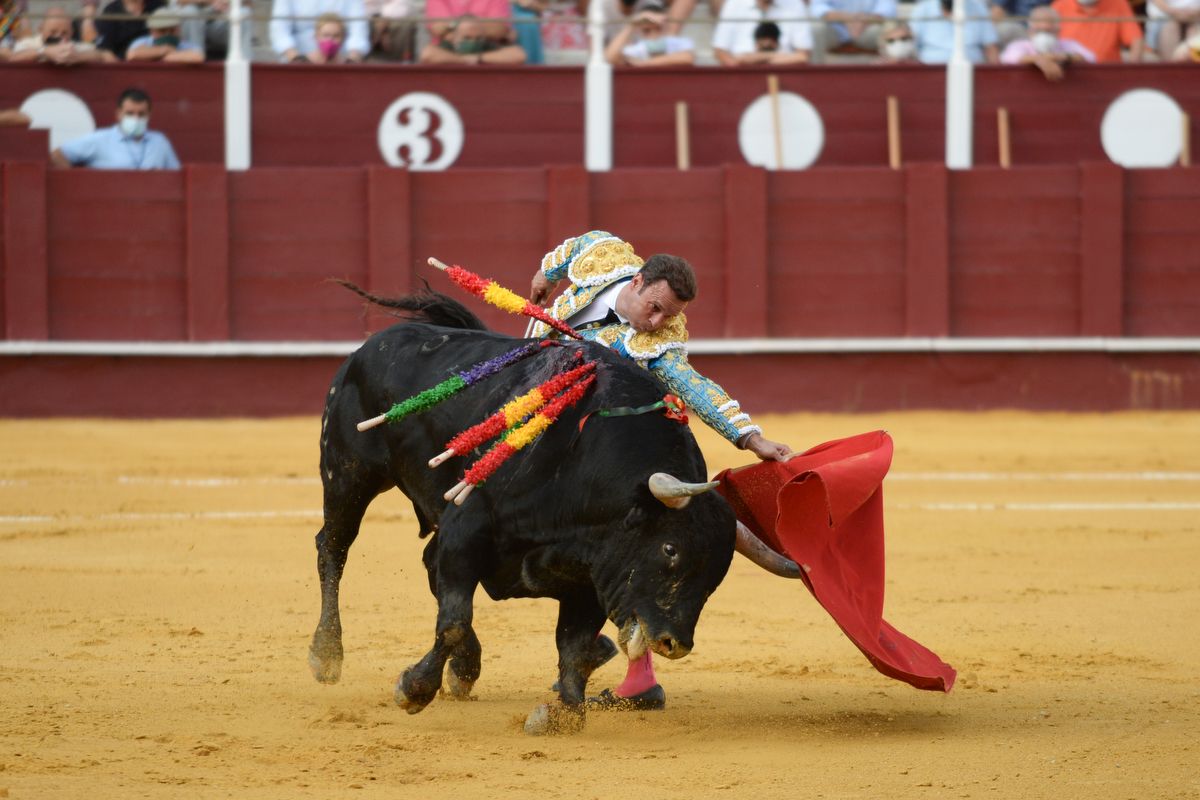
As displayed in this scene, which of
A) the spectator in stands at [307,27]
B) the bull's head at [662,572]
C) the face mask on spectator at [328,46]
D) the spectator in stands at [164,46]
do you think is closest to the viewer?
the bull's head at [662,572]

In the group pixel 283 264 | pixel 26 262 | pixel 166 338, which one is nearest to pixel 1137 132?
pixel 283 264

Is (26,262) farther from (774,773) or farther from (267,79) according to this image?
(774,773)

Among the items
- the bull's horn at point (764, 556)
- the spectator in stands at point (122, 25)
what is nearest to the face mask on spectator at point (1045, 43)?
Result: the spectator in stands at point (122, 25)

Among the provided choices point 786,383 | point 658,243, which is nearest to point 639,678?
point 658,243

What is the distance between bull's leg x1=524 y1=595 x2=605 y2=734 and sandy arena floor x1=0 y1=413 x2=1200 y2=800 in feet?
0.21

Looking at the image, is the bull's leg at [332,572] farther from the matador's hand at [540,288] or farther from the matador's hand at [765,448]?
the matador's hand at [765,448]

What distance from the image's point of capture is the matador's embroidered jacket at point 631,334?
12.6ft

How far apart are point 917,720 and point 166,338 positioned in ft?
21.0

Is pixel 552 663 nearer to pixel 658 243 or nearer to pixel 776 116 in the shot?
pixel 658 243

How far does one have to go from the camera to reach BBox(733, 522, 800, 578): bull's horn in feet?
12.5

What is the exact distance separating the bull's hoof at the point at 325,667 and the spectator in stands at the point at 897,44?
686 cm

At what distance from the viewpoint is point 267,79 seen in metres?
9.87

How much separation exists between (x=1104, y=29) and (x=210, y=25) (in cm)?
501

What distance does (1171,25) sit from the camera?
10.2 meters
